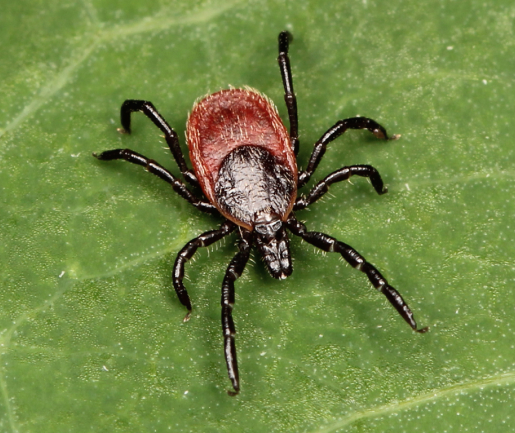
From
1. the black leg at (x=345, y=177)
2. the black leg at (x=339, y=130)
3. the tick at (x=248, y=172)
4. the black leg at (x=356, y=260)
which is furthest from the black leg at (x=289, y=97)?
the black leg at (x=356, y=260)

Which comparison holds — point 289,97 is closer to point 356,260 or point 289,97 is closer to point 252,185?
point 252,185

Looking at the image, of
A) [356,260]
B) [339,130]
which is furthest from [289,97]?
[356,260]

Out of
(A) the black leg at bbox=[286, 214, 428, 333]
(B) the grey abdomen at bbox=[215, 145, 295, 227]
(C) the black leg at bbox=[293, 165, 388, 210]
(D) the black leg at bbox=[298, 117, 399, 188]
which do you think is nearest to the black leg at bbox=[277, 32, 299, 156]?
(D) the black leg at bbox=[298, 117, 399, 188]

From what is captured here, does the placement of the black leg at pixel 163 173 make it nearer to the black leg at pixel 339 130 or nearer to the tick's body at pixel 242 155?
the tick's body at pixel 242 155

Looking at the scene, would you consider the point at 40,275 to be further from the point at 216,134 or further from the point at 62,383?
the point at 216,134

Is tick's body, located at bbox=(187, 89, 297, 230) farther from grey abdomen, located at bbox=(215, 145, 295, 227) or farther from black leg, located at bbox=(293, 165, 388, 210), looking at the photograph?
black leg, located at bbox=(293, 165, 388, 210)
